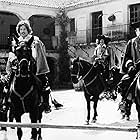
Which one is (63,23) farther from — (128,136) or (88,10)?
(128,136)

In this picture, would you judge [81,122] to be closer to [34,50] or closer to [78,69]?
[78,69]

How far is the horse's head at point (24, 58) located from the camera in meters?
6.26

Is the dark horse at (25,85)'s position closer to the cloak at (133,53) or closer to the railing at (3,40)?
the cloak at (133,53)

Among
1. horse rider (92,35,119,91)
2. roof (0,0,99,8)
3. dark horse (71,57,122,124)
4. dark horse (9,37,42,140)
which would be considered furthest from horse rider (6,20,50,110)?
roof (0,0,99,8)

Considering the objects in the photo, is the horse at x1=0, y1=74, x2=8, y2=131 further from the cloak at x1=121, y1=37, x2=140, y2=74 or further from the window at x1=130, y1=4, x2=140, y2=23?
the window at x1=130, y1=4, x2=140, y2=23

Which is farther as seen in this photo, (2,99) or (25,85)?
(2,99)

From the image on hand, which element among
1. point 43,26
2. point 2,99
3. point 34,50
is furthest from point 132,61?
point 43,26

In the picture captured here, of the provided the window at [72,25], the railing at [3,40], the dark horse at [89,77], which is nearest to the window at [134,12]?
the window at [72,25]

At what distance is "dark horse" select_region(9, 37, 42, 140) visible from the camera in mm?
6391

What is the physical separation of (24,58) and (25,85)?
22.2 inches

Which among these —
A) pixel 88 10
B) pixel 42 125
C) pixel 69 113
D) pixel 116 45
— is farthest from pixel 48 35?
pixel 42 125

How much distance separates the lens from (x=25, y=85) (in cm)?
655

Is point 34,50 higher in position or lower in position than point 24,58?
higher

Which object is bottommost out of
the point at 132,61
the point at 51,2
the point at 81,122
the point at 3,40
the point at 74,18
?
the point at 81,122
